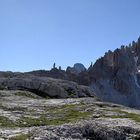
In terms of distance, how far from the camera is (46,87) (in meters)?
90.1

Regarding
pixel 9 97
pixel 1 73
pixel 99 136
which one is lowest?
pixel 99 136

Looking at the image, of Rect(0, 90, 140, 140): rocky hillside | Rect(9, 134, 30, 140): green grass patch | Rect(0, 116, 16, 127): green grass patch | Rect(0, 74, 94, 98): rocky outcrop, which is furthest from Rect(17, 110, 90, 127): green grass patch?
Rect(0, 74, 94, 98): rocky outcrop

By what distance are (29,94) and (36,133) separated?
52895mm

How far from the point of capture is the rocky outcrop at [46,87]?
8931 centimetres

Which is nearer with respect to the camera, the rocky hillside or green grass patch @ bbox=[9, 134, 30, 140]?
green grass patch @ bbox=[9, 134, 30, 140]

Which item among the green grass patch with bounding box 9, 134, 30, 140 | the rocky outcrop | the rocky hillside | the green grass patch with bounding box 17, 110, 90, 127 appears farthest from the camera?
the rocky outcrop

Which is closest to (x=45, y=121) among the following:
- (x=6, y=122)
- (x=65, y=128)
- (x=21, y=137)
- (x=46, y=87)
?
(x=6, y=122)

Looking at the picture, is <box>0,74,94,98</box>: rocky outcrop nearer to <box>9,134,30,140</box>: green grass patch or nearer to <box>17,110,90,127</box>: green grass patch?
<box>17,110,90,127</box>: green grass patch

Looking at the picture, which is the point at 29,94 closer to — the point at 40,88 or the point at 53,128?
the point at 40,88

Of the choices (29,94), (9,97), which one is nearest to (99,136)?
(9,97)

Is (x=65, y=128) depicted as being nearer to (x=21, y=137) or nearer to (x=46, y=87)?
(x=21, y=137)

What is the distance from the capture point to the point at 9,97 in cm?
7456

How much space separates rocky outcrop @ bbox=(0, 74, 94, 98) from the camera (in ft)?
293

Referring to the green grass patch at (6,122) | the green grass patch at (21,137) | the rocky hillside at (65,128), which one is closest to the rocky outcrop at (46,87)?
the rocky hillside at (65,128)
